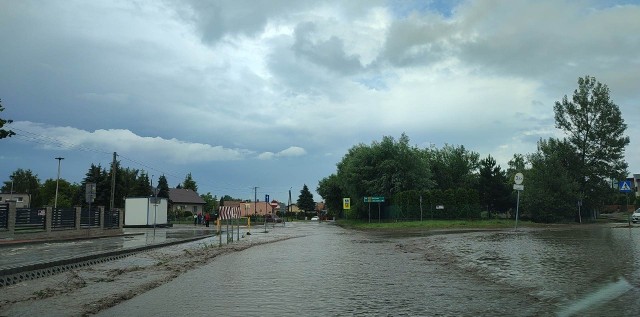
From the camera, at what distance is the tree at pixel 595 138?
5662 cm

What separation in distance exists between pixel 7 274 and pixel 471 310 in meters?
10.4

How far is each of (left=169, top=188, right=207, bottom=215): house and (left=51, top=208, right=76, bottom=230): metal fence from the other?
81068mm

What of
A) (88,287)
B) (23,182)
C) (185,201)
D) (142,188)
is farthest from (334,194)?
(23,182)

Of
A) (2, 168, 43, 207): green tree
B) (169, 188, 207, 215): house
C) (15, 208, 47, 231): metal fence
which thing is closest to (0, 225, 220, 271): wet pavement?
(15, 208, 47, 231): metal fence

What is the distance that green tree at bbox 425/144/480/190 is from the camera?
8556cm

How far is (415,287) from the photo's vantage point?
29.9 ft

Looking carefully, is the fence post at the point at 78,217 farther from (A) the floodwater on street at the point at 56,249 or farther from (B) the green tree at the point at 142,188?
(B) the green tree at the point at 142,188

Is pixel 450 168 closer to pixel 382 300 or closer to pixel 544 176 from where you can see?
pixel 544 176

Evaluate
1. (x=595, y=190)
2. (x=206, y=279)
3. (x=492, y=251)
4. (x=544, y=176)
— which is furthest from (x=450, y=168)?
(x=206, y=279)

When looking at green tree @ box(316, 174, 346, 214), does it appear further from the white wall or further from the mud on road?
the mud on road

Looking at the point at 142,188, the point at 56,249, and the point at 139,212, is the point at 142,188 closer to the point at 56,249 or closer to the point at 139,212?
the point at 139,212

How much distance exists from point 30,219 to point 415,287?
27.4 meters

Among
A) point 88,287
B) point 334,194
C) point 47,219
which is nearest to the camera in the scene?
point 88,287

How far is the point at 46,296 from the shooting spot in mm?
8648
